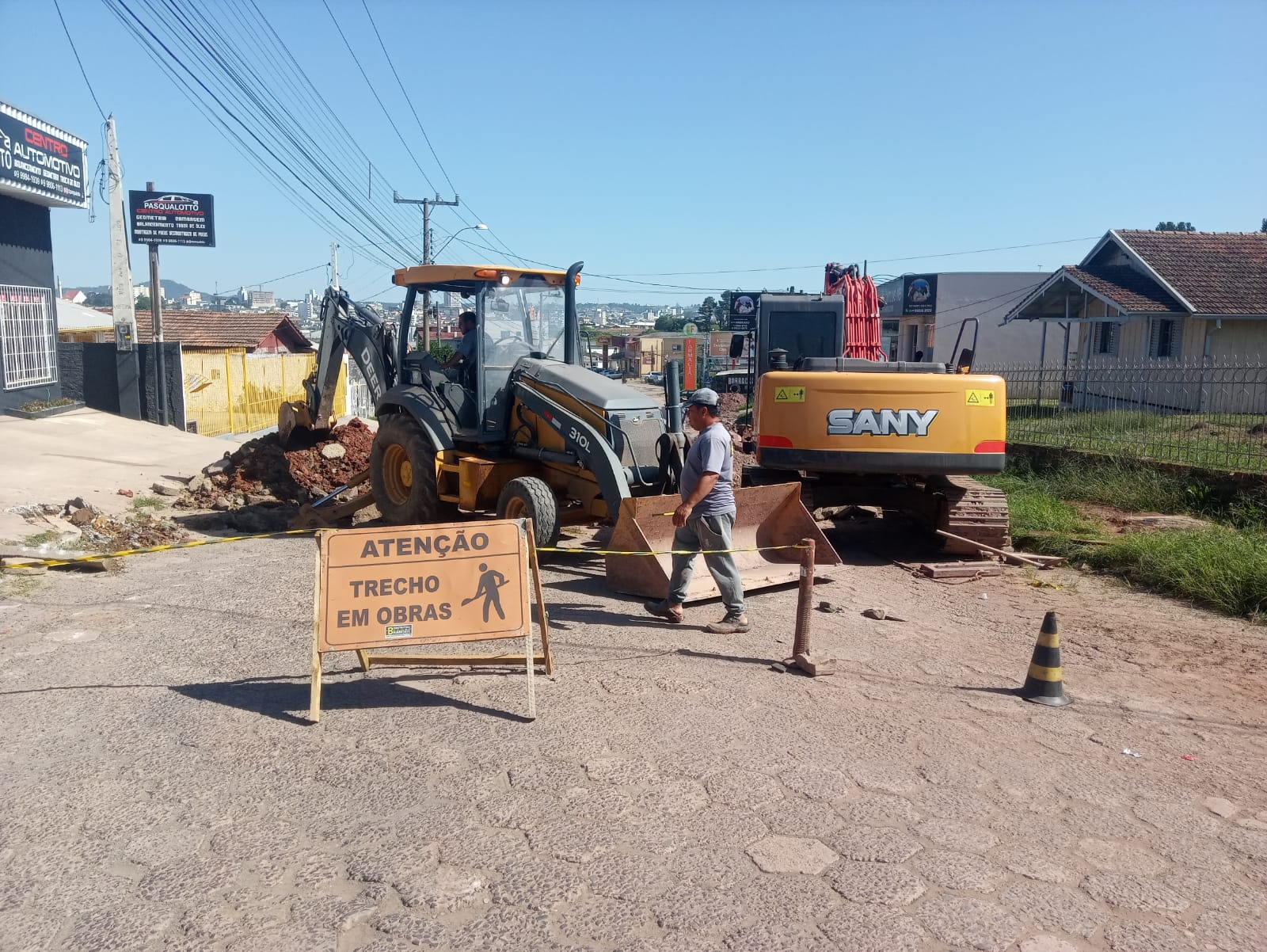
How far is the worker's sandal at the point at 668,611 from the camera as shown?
7520 millimetres

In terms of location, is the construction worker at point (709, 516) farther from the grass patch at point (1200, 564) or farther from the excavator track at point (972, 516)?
the grass patch at point (1200, 564)

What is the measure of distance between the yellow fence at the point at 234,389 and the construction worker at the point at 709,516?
562 inches

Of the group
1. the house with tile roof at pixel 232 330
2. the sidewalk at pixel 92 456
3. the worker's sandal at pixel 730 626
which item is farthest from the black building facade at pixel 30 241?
the worker's sandal at pixel 730 626

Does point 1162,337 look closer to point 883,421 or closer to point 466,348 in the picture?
point 883,421

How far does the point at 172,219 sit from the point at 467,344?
17735 mm

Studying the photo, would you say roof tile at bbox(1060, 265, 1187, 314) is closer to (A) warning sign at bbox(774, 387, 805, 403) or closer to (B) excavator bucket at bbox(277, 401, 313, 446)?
(A) warning sign at bbox(774, 387, 805, 403)

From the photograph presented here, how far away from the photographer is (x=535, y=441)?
32.4 feet

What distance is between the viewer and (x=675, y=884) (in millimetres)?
3920

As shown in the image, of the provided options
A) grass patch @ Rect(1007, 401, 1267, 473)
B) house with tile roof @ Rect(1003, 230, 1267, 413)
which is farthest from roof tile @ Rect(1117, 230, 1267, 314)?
grass patch @ Rect(1007, 401, 1267, 473)

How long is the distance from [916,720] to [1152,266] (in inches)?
904

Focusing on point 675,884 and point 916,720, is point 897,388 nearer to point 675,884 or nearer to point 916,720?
point 916,720

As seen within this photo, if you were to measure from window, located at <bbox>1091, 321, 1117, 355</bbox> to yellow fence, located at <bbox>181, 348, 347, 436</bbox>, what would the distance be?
20159mm

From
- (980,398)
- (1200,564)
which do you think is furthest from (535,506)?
(1200,564)

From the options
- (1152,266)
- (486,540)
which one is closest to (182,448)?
(486,540)
